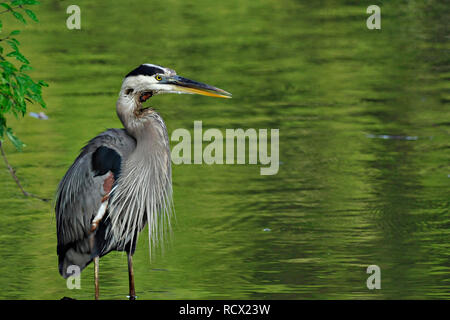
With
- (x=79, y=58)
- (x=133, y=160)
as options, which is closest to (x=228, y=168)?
(x=133, y=160)

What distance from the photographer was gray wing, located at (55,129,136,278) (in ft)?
26.3

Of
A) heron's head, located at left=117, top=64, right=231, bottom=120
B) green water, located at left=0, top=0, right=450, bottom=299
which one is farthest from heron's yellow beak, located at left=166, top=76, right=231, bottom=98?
green water, located at left=0, top=0, right=450, bottom=299

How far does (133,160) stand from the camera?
8094 millimetres

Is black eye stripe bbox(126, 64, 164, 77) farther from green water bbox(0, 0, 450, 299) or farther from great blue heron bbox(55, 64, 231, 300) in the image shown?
green water bbox(0, 0, 450, 299)

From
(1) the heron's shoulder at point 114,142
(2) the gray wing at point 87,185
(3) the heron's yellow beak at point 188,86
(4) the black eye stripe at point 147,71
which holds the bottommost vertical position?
(2) the gray wing at point 87,185

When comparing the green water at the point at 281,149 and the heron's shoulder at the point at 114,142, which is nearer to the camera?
the heron's shoulder at the point at 114,142

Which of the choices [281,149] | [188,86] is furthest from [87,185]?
[281,149]

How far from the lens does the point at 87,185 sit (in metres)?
8.01

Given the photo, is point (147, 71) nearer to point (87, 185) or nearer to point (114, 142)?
point (114, 142)

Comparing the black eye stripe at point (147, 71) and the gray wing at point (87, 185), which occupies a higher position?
the black eye stripe at point (147, 71)

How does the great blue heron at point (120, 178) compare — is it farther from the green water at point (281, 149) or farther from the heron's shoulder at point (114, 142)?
the green water at point (281, 149)

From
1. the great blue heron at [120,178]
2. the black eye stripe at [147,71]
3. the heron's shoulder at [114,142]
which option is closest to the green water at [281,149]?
the great blue heron at [120,178]

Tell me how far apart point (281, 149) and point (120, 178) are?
4384 millimetres

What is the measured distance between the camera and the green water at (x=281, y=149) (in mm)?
8617
